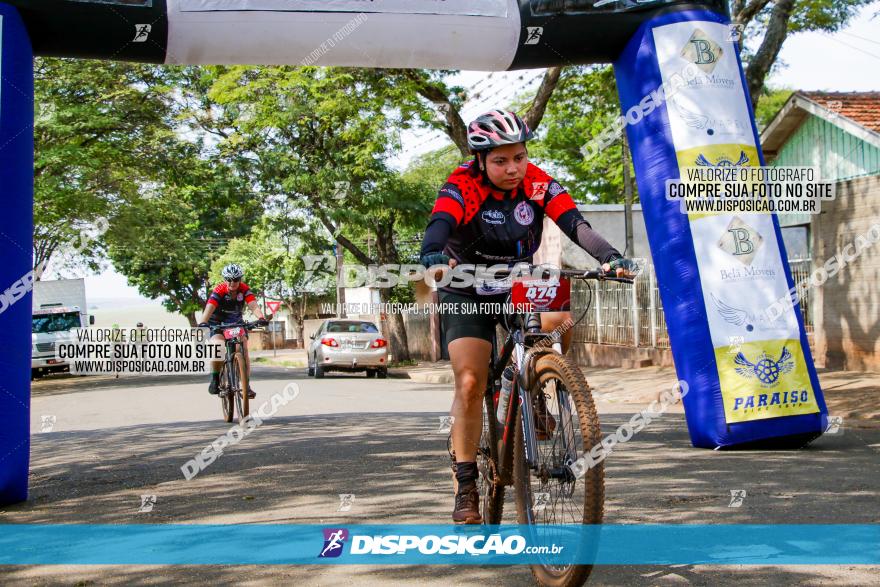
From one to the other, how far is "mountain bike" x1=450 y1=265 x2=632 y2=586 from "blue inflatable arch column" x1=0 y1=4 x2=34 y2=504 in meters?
3.79

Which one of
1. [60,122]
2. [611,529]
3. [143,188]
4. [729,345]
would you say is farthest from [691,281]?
[143,188]

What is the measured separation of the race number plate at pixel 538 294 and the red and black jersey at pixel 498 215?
0.31 meters

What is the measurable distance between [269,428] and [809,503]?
23.9 ft

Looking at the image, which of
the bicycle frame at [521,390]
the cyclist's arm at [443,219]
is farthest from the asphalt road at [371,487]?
the cyclist's arm at [443,219]

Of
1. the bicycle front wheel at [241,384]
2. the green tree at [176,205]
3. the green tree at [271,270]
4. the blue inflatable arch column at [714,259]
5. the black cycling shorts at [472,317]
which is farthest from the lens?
the green tree at [271,270]

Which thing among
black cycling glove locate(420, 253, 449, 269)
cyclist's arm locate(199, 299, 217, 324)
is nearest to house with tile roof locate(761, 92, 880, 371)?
cyclist's arm locate(199, 299, 217, 324)

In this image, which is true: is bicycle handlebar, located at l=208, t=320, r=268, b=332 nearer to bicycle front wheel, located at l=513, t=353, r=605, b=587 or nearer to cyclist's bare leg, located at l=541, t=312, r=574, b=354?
cyclist's bare leg, located at l=541, t=312, r=574, b=354

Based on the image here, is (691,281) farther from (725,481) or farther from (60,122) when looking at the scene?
(60,122)

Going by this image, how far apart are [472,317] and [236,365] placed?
818 centimetres

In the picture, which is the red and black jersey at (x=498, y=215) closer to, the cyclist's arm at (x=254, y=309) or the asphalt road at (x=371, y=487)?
the asphalt road at (x=371, y=487)

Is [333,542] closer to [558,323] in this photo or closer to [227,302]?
[558,323]

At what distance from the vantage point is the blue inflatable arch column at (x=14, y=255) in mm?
6691

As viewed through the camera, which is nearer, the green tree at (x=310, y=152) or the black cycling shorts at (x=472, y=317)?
the black cycling shorts at (x=472, y=317)

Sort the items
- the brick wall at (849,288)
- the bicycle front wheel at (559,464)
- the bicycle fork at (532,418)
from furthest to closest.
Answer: the brick wall at (849,288) → the bicycle fork at (532,418) → the bicycle front wheel at (559,464)
